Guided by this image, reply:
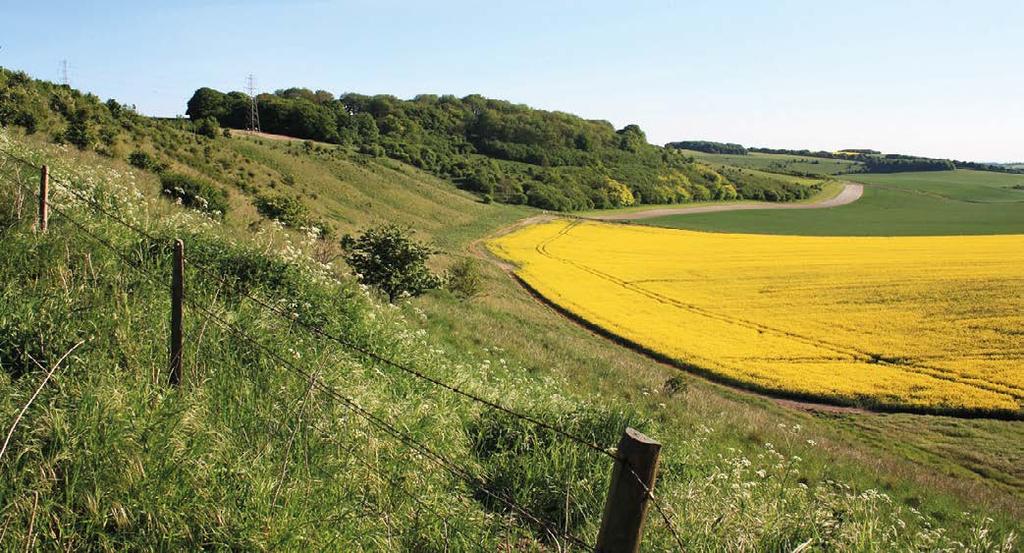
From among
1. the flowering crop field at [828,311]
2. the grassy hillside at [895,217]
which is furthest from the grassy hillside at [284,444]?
the grassy hillside at [895,217]

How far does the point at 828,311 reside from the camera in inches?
1109

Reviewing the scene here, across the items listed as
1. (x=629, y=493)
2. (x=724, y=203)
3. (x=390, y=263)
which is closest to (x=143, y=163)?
(x=390, y=263)

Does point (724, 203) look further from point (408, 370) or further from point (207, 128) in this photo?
point (408, 370)

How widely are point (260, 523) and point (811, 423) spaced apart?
1594cm

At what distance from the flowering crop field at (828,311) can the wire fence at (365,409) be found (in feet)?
51.6

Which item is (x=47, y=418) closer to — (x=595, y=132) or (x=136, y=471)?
(x=136, y=471)

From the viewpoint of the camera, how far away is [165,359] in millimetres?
5402

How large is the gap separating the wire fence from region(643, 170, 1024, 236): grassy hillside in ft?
208

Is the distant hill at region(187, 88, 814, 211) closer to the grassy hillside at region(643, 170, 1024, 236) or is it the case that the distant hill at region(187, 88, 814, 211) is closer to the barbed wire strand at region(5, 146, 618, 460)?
the grassy hillside at region(643, 170, 1024, 236)

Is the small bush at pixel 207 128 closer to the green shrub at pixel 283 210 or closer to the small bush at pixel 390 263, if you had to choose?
the green shrub at pixel 283 210

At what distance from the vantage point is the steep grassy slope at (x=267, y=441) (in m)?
3.63

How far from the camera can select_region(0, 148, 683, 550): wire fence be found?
361cm

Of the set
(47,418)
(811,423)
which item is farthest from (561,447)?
(811,423)

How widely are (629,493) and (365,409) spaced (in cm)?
331
